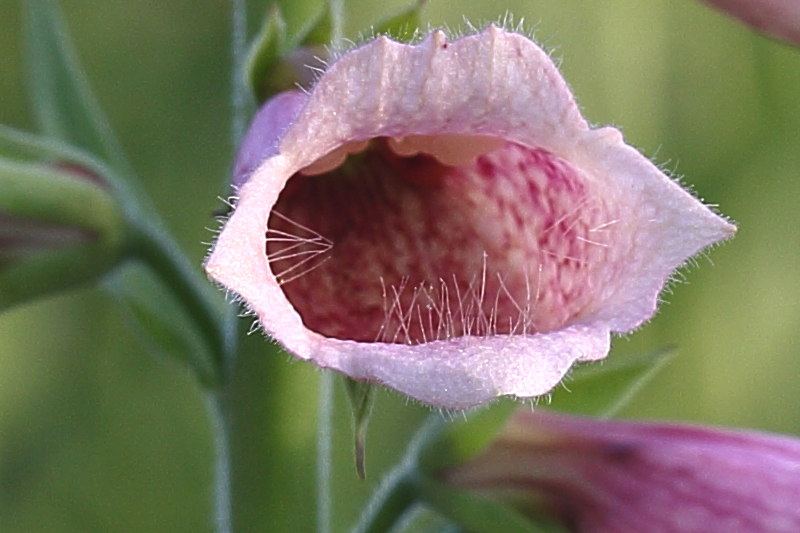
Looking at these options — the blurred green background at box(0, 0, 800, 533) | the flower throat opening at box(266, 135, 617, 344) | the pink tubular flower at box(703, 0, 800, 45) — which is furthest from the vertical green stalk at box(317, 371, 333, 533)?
the blurred green background at box(0, 0, 800, 533)

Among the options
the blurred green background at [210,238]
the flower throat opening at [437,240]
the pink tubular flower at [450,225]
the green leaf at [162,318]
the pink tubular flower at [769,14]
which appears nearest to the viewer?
the pink tubular flower at [450,225]

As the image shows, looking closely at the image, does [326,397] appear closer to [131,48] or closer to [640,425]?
[640,425]

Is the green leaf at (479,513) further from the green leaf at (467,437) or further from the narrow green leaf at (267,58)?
the narrow green leaf at (267,58)

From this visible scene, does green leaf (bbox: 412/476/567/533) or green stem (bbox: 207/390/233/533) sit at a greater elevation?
green leaf (bbox: 412/476/567/533)

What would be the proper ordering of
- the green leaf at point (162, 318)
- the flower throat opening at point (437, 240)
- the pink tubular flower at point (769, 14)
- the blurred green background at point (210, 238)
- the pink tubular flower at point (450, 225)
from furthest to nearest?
the blurred green background at point (210, 238)
the green leaf at point (162, 318)
the pink tubular flower at point (769, 14)
the flower throat opening at point (437, 240)
the pink tubular flower at point (450, 225)

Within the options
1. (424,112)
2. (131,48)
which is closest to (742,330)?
(131,48)

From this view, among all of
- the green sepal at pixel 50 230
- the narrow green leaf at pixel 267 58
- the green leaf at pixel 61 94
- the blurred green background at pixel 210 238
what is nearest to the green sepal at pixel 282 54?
the narrow green leaf at pixel 267 58

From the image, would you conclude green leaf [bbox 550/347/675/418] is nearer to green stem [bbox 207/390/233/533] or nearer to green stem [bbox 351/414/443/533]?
green stem [bbox 351/414/443/533]
